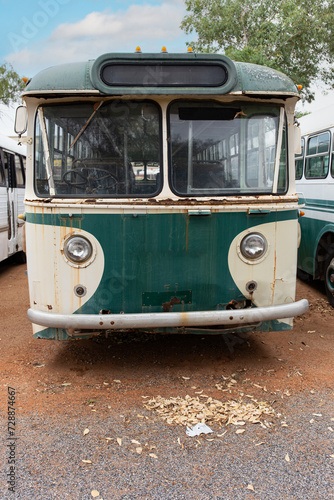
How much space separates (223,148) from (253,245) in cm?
94

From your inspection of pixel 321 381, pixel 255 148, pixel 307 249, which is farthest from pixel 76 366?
pixel 307 249

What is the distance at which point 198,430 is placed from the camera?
3.32m

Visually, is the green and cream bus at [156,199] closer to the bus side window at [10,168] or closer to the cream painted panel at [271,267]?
the cream painted panel at [271,267]

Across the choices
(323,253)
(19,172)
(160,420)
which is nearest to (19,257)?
(19,172)

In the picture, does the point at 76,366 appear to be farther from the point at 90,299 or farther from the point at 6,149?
the point at 6,149

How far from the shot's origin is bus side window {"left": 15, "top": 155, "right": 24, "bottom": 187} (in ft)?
33.4

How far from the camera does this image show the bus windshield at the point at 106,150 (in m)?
3.90

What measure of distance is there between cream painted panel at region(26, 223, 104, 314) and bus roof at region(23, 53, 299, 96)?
1236 millimetres

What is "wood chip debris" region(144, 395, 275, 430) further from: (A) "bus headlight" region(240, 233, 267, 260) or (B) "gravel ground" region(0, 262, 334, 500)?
(A) "bus headlight" region(240, 233, 267, 260)

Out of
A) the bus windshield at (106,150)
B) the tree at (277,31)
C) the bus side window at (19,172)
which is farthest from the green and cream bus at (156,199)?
the tree at (277,31)

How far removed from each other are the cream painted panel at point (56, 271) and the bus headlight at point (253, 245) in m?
1.32

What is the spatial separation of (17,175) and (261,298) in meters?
7.90

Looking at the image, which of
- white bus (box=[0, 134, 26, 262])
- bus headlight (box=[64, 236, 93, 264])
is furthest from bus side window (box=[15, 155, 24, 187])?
bus headlight (box=[64, 236, 93, 264])

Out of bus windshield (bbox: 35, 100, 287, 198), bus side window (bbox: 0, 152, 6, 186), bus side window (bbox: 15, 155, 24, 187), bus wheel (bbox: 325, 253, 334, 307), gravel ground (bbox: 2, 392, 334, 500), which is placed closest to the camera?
gravel ground (bbox: 2, 392, 334, 500)
